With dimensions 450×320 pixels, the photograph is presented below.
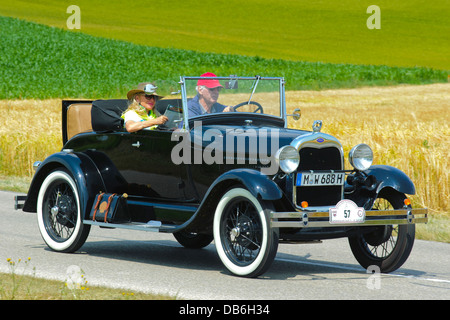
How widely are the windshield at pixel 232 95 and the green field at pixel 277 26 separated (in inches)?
2023

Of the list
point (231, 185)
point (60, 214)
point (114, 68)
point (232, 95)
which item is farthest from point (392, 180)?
point (114, 68)

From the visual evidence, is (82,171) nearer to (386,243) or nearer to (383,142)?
(386,243)

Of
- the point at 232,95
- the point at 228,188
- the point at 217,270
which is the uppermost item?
the point at 232,95

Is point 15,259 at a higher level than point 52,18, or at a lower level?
lower

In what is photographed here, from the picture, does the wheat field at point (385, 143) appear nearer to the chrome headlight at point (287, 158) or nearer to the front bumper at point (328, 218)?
the front bumper at point (328, 218)

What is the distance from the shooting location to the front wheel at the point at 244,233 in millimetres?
6922

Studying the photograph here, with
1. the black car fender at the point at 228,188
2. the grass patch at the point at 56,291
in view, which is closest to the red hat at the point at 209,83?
the black car fender at the point at 228,188

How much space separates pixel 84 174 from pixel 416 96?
33.0 meters

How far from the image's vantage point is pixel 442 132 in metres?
15.1

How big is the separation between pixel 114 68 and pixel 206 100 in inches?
1672

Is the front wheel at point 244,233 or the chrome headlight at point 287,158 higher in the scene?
the chrome headlight at point 287,158

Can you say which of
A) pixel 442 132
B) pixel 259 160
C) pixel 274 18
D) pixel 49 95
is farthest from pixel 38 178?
pixel 274 18

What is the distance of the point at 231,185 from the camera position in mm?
7387
